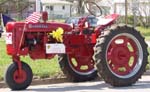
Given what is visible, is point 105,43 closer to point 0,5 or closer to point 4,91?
point 4,91

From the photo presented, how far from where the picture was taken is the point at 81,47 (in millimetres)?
11523

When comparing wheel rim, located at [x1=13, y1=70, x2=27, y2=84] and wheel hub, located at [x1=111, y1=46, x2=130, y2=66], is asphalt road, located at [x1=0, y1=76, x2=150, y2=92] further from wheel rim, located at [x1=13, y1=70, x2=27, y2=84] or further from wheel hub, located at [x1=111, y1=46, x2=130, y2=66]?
wheel hub, located at [x1=111, y1=46, x2=130, y2=66]

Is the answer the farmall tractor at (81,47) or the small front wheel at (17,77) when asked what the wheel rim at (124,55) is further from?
the small front wheel at (17,77)

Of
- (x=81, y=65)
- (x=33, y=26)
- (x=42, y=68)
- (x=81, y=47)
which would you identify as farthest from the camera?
(x=42, y=68)

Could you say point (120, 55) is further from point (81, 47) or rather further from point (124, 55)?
point (81, 47)

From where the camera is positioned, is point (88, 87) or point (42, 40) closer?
point (42, 40)

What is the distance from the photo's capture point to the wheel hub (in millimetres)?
11141

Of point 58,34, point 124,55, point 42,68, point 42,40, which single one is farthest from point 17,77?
point 42,68

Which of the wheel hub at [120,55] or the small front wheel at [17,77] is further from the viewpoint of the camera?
the wheel hub at [120,55]

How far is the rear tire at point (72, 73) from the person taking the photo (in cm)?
1198

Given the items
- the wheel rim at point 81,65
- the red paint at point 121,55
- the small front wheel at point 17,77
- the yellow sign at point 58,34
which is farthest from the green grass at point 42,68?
the red paint at point 121,55

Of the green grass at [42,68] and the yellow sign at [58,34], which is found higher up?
the yellow sign at [58,34]

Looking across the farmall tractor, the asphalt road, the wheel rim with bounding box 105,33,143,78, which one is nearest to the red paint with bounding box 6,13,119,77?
the farmall tractor

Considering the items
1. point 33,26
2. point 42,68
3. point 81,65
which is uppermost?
point 33,26
